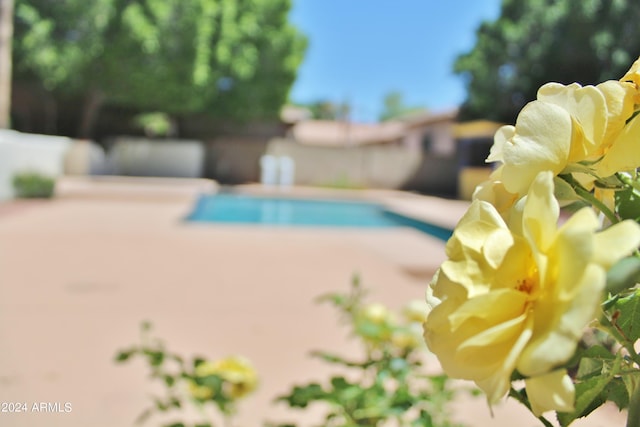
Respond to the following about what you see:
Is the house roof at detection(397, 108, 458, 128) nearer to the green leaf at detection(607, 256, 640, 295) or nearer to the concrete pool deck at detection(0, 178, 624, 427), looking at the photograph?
the concrete pool deck at detection(0, 178, 624, 427)

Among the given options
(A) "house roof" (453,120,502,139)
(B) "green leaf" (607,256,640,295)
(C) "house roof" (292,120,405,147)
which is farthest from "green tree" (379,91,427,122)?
(B) "green leaf" (607,256,640,295)

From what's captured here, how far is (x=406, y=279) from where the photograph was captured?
5.51 meters

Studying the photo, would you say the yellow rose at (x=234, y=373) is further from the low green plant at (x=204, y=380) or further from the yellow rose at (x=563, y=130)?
the yellow rose at (x=563, y=130)

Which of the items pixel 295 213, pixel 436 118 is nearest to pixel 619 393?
pixel 295 213

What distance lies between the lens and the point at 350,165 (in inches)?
820

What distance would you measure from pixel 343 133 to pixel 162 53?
1775 centimetres

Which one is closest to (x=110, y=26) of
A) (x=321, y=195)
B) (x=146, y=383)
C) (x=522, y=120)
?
(x=321, y=195)

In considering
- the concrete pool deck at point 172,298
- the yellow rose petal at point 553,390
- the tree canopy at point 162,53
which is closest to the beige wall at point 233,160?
the tree canopy at point 162,53

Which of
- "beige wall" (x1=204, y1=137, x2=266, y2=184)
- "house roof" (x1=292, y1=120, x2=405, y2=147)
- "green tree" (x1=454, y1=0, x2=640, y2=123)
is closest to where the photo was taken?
"green tree" (x1=454, y1=0, x2=640, y2=123)

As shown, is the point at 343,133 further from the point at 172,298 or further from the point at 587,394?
the point at 587,394

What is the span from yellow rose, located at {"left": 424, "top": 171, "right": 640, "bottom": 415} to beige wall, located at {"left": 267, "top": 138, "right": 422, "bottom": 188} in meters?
20.0

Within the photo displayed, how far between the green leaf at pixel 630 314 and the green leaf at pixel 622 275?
0.37 ft

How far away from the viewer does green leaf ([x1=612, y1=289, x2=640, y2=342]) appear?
15.9 inches

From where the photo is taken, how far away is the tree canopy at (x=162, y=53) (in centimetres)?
1700
